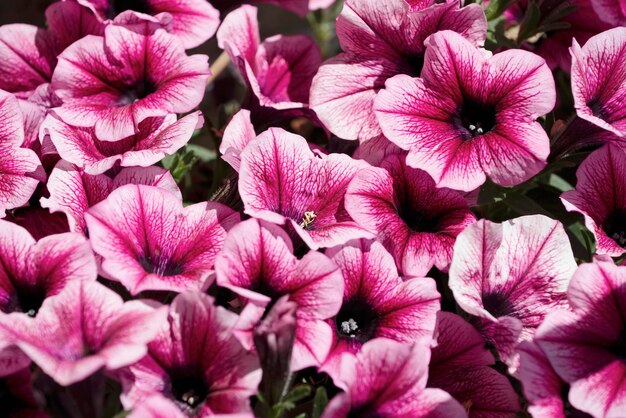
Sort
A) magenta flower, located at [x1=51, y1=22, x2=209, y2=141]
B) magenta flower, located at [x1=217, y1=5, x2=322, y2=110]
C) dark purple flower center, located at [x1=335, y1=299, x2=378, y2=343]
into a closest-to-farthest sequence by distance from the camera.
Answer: dark purple flower center, located at [x1=335, y1=299, x2=378, y2=343] < magenta flower, located at [x1=51, y1=22, x2=209, y2=141] < magenta flower, located at [x1=217, y1=5, x2=322, y2=110]

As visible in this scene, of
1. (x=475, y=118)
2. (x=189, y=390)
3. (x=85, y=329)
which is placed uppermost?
(x=475, y=118)

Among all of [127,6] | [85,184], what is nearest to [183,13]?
[127,6]

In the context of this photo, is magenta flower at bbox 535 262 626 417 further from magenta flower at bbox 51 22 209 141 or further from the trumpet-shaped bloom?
magenta flower at bbox 51 22 209 141

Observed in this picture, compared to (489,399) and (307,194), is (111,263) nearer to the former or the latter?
(307,194)

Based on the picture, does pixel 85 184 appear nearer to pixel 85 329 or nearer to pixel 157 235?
pixel 157 235

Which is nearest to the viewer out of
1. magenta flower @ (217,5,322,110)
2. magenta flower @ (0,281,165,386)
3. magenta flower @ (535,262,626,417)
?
magenta flower @ (0,281,165,386)

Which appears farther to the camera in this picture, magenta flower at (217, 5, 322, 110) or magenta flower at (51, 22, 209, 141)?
magenta flower at (217, 5, 322, 110)

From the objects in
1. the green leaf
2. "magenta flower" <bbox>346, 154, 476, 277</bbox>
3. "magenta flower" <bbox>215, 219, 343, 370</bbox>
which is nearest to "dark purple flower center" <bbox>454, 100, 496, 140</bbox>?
"magenta flower" <bbox>346, 154, 476, 277</bbox>
